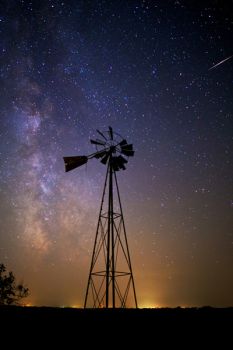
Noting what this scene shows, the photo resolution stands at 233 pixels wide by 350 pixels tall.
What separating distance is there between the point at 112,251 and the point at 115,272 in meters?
1.32

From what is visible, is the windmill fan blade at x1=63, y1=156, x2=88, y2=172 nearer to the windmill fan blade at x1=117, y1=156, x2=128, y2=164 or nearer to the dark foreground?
the windmill fan blade at x1=117, y1=156, x2=128, y2=164

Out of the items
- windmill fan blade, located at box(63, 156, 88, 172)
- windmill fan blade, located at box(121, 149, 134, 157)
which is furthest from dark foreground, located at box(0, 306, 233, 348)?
windmill fan blade, located at box(121, 149, 134, 157)

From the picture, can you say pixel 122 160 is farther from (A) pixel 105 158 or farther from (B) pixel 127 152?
(A) pixel 105 158

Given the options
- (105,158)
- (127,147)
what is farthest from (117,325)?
(127,147)

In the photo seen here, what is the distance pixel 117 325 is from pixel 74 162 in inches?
476

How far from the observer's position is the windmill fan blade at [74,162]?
655 inches

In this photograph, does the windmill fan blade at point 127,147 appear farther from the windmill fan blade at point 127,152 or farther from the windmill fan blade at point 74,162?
the windmill fan blade at point 74,162

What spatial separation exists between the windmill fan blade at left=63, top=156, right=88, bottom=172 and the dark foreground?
1076 centimetres

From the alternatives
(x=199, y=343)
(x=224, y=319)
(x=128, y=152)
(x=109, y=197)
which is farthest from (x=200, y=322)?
(x=128, y=152)

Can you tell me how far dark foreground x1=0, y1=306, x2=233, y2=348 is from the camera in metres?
4.84

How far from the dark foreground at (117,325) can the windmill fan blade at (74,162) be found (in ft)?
35.3

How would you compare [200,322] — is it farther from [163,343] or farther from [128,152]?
[128,152]

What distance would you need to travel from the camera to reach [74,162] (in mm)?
16844

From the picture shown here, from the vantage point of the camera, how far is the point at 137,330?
17.1 ft
